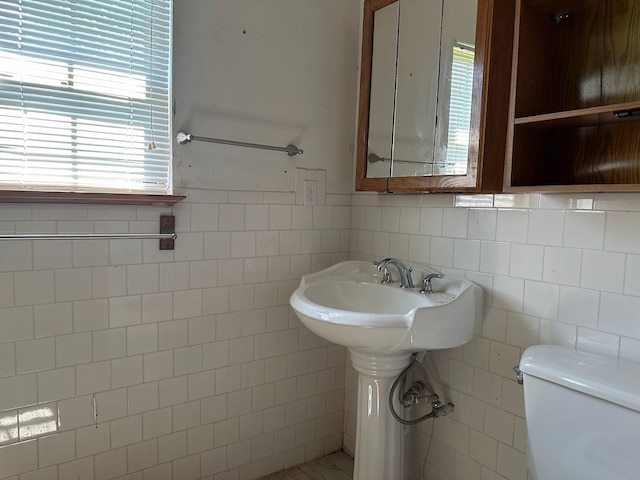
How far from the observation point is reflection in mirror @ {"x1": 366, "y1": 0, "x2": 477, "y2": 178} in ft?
4.92

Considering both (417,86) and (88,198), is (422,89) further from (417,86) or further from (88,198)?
(88,198)

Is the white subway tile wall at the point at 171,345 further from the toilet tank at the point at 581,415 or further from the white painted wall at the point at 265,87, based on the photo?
the toilet tank at the point at 581,415

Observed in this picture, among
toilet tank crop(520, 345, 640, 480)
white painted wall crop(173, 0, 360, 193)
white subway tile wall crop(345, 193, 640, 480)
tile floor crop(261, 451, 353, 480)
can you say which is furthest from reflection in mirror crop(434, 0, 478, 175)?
tile floor crop(261, 451, 353, 480)

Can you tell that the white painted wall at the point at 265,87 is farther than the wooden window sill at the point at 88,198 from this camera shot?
Yes

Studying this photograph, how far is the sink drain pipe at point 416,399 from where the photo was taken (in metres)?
1.57

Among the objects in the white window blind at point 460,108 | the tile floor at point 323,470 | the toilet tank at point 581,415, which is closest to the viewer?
the toilet tank at point 581,415

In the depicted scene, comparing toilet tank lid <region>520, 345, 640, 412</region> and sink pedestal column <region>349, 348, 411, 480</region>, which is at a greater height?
toilet tank lid <region>520, 345, 640, 412</region>

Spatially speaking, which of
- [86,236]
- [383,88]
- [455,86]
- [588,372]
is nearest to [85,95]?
[86,236]

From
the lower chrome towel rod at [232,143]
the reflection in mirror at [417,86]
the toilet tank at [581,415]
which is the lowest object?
the toilet tank at [581,415]

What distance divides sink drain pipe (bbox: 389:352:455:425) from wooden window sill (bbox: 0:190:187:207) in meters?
0.99

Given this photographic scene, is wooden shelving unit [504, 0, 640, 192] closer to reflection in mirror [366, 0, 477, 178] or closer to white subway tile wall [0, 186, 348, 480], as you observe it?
reflection in mirror [366, 0, 477, 178]

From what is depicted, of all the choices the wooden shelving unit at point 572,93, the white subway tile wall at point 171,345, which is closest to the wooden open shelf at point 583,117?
the wooden shelving unit at point 572,93

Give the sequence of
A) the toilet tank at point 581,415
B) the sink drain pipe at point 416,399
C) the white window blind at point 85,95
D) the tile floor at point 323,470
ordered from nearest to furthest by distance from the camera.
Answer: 1. the toilet tank at point 581,415
2. the white window blind at point 85,95
3. the sink drain pipe at point 416,399
4. the tile floor at point 323,470

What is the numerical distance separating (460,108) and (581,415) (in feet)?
3.21
